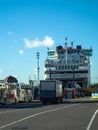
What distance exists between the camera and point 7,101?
54.7 meters

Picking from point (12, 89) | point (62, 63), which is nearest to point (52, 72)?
point (62, 63)

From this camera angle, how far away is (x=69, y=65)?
119m

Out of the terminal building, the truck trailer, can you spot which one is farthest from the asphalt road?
the terminal building

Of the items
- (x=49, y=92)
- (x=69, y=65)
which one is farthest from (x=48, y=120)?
(x=69, y=65)

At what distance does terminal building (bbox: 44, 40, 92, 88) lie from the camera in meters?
117

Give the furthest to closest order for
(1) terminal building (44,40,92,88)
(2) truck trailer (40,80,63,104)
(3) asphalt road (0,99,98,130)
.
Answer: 1. (1) terminal building (44,40,92,88)
2. (2) truck trailer (40,80,63,104)
3. (3) asphalt road (0,99,98,130)

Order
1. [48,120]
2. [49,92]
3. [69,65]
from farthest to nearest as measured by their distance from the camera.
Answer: [69,65], [49,92], [48,120]

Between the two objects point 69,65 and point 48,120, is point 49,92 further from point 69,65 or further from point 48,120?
point 69,65

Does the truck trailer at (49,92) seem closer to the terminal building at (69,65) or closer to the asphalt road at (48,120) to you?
the asphalt road at (48,120)

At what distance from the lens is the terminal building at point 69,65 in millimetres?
116938

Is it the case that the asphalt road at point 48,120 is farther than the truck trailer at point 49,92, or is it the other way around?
the truck trailer at point 49,92

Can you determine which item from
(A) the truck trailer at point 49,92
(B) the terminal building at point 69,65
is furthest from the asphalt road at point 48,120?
(B) the terminal building at point 69,65

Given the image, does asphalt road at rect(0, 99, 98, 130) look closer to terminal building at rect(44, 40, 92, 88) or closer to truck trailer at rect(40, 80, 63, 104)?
truck trailer at rect(40, 80, 63, 104)

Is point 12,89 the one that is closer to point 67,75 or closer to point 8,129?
point 8,129
